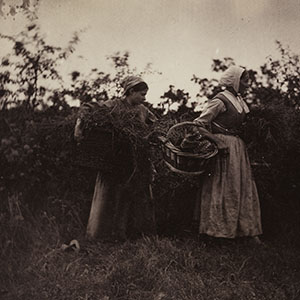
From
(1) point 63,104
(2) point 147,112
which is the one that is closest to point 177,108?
(2) point 147,112

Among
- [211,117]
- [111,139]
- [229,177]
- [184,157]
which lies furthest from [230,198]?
[111,139]

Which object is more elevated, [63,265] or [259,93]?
[259,93]

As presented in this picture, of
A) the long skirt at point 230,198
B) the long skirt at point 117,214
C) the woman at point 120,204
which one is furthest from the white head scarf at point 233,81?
the long skirt at point 117,214

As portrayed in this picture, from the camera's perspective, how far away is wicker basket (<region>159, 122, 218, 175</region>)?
13.9 feet

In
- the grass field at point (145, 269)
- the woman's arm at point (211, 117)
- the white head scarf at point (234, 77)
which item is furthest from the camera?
the white head scarf at point (234, 77)

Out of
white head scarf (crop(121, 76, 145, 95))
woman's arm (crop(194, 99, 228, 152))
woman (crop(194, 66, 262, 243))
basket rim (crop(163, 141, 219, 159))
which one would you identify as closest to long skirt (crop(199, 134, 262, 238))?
woman (crop(194, 66, 262, 243))

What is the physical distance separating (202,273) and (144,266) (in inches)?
19.3

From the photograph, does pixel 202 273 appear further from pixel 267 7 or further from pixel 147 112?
pixel 267 7

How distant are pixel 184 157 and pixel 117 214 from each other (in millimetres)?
1107

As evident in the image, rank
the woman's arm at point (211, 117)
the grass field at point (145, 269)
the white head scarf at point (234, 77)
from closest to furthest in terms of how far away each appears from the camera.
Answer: the grass field at point (145, 269) → the woman's arm at point (211, 117) → the white head scarf at point (234, 77)

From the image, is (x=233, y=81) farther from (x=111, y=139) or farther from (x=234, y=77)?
(x=111, y=139)

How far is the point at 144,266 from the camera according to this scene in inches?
154

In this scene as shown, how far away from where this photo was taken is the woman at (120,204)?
4.87 m

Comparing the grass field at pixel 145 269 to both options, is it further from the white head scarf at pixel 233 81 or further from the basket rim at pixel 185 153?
the white head scarf at pixel 233 81
